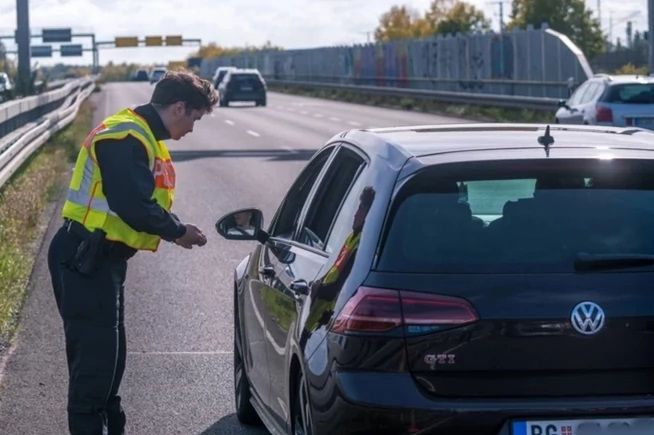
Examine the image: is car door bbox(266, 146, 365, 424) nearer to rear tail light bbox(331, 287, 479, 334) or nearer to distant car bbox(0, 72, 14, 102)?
rear tail light bbox(331, 287, 479, 334)

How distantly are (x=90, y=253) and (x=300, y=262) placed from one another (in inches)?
34.9

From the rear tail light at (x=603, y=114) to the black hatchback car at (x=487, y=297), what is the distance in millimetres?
17079

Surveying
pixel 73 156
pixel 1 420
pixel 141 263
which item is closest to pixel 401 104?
pixel 73 156

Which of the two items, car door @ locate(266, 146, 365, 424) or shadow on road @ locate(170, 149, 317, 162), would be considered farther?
shadow on road @ locate(170, 149, 317, 162)

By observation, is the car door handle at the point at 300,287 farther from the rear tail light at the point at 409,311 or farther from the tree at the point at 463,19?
the tree at the point at 463,19

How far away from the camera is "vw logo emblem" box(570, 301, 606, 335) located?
4.65m

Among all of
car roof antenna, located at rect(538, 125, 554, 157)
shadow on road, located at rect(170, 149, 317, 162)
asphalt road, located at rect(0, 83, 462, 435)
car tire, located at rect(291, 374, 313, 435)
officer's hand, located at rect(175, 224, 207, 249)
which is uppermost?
car roof antenna, located at rect(538, 125, 554, 157)

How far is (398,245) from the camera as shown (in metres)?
4.80

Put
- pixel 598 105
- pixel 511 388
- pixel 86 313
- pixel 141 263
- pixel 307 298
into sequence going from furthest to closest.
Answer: pixel 598 105
pixel 141 263
pixel 86 313
pixel 307 298
pixel 511 388

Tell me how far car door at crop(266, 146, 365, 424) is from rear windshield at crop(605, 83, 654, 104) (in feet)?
55.3

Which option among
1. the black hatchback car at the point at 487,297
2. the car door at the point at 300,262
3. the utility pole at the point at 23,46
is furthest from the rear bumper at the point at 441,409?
the utility pole at the point at 23,46

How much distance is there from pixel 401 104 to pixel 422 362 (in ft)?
157

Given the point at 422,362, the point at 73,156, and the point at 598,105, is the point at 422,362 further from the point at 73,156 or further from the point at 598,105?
the point at 73,156

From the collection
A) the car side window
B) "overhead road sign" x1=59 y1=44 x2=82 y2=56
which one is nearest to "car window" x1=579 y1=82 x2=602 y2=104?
the car side window
